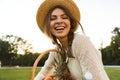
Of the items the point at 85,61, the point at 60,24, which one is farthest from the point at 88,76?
the point at 60,24

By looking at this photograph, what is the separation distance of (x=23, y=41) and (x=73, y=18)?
5026cm

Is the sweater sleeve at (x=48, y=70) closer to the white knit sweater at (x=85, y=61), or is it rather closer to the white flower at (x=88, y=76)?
the white knit sweater at (x=85, y=61)

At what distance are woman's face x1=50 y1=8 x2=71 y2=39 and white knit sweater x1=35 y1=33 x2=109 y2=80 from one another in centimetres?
10

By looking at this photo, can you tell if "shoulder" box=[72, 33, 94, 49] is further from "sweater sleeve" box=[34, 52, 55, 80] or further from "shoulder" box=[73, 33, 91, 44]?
"sweater sleeve" box=[34, 52, 55, 80]

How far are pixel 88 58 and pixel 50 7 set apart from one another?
514mm

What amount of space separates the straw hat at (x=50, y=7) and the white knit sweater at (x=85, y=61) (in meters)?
0.19

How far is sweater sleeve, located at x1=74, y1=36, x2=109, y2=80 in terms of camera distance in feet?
9.11

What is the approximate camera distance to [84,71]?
278 cm

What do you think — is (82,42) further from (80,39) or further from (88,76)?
(88,76)

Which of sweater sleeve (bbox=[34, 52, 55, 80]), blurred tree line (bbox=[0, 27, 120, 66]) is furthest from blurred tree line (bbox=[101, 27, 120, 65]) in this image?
sweater sleeve (bbox=[34, 52, 55, 80])

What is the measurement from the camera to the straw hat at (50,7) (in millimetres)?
2934

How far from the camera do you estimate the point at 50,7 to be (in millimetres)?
2980

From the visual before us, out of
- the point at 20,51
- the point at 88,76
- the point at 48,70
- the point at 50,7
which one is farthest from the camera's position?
the point at 20,51

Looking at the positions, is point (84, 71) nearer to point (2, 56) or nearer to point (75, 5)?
point (75, 5)
